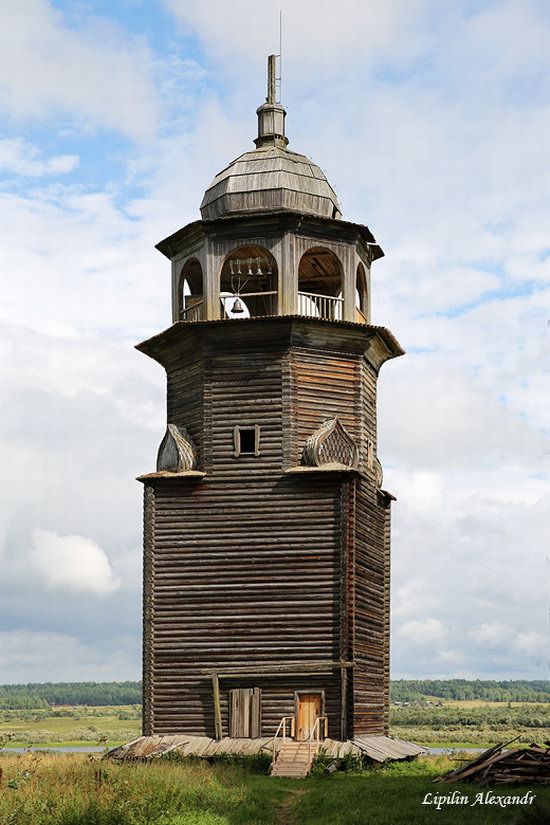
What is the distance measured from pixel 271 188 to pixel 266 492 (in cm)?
894

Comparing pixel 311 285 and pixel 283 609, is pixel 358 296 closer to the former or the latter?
pixel 311 285

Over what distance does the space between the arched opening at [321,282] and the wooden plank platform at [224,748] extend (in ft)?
39.8

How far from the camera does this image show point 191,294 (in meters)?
38.5

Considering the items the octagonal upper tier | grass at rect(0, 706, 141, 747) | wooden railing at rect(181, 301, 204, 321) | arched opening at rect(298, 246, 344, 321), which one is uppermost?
the octagonal upper tier

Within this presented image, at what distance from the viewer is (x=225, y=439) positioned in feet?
111

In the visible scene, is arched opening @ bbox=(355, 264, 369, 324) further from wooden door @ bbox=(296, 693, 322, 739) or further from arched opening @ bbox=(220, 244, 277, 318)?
wooden door @ bbox=(296, 693, 322, 739)

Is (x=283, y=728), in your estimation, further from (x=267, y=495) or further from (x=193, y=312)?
(x=193, y=312)

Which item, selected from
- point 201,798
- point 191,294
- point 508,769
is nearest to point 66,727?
point 191,294

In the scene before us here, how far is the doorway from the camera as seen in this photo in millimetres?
31625

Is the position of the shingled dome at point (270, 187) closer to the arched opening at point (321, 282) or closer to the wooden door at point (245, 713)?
the arched opening at point (321, 282)

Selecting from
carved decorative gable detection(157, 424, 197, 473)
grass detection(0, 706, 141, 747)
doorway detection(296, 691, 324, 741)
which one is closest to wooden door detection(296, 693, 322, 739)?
doorway detection(296, 691, 324, 741)

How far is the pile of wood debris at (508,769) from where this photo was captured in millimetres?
24953

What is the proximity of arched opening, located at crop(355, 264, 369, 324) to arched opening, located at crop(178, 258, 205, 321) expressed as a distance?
15.8 feet

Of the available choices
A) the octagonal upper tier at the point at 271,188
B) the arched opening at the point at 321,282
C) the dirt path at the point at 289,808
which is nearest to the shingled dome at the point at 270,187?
the octagonal upper tier at the point at 271,188
